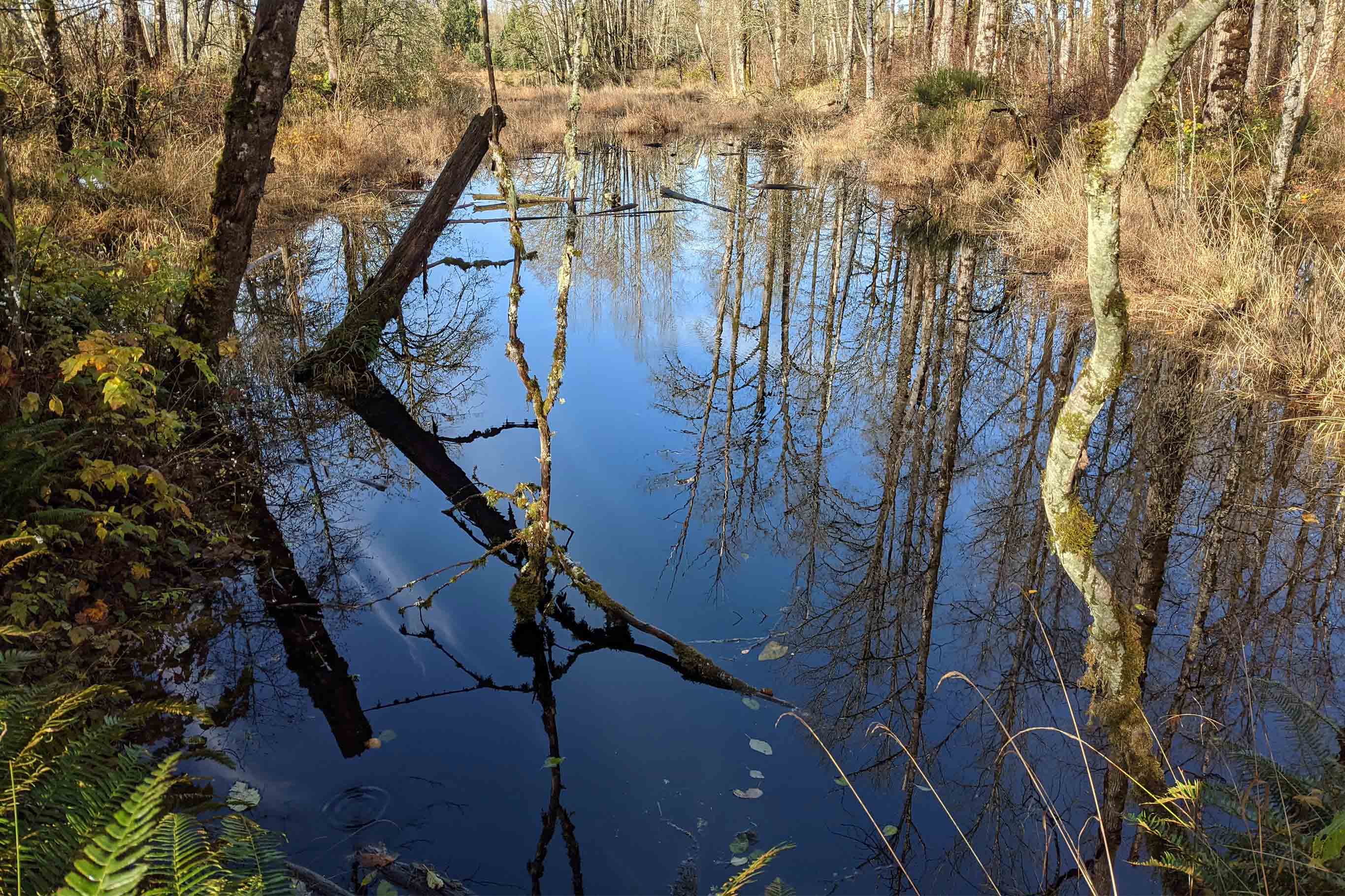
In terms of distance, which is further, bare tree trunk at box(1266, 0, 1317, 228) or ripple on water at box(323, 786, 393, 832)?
bare tree trunk at box(1266, 0, 1317, 228)

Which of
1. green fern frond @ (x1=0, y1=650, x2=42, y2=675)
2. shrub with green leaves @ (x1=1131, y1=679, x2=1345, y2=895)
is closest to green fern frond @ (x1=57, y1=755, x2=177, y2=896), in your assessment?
green fern frond @ (x1=0, y1=650, x2=42, y2=675)

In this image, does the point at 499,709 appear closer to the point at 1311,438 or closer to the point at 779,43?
the point at 1311,438

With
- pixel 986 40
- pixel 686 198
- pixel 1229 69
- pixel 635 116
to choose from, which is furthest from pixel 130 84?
pixel 635 116

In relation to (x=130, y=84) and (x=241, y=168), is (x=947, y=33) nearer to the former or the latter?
(x=130, y=84)

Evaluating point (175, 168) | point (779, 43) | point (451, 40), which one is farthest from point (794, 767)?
point (451, 40)

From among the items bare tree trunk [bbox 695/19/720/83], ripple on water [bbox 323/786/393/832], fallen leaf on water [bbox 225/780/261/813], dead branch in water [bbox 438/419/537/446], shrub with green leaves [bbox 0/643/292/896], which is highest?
bare tree trunk [bbox 695/19/720/83]

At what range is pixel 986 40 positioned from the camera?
14.1m

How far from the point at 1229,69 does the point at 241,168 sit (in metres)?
10.7

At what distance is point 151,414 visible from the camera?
167 inches

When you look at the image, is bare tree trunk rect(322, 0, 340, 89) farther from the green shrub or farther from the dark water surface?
Result: the green shrub

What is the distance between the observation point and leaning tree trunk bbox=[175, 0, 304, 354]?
5312mm

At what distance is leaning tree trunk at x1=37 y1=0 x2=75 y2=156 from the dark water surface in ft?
10.4

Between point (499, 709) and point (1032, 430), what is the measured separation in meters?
4.43

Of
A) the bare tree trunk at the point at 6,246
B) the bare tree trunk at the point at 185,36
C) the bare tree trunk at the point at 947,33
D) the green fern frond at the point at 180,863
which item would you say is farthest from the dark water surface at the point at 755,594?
the bare tree trunk at the point at 947,33
